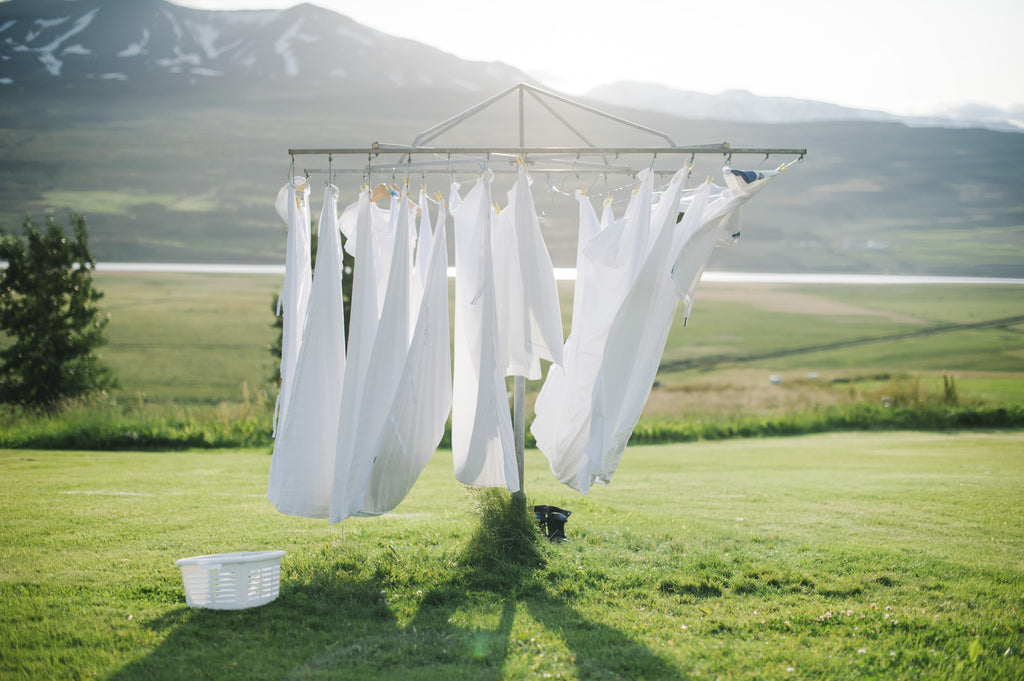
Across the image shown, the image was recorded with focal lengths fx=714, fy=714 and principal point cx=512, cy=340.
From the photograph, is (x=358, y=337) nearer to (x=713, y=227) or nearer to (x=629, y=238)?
(x=629, y=238)

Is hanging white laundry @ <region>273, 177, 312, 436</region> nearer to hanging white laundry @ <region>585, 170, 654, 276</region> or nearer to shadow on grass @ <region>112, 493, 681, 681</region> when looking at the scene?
shadow on grass @ <region>112, 493, 681, 681</region>

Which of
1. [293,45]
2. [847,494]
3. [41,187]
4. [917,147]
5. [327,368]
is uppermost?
[293,45]

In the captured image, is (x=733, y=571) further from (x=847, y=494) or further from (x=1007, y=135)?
(x=1007, y=135)

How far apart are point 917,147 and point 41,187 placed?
398ft

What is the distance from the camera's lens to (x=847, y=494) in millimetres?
6730

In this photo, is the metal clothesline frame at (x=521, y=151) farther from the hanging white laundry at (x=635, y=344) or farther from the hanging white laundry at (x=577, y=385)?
the hanging white laundry at (x=635, y=344)

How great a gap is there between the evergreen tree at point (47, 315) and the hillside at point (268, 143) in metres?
55.2

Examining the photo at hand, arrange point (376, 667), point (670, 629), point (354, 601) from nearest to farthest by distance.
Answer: point (376, 667), point (670, 629), point (354, 601)

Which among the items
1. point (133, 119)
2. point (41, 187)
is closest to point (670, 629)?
point (41, 187)

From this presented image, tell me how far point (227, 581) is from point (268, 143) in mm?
127401

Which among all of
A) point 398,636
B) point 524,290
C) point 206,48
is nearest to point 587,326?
point 524,290

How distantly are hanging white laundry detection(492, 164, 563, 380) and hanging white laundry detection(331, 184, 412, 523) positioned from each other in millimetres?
547

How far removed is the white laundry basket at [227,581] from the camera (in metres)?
3.66

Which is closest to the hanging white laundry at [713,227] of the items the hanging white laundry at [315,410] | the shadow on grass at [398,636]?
the shadow on grass at [398,636]
